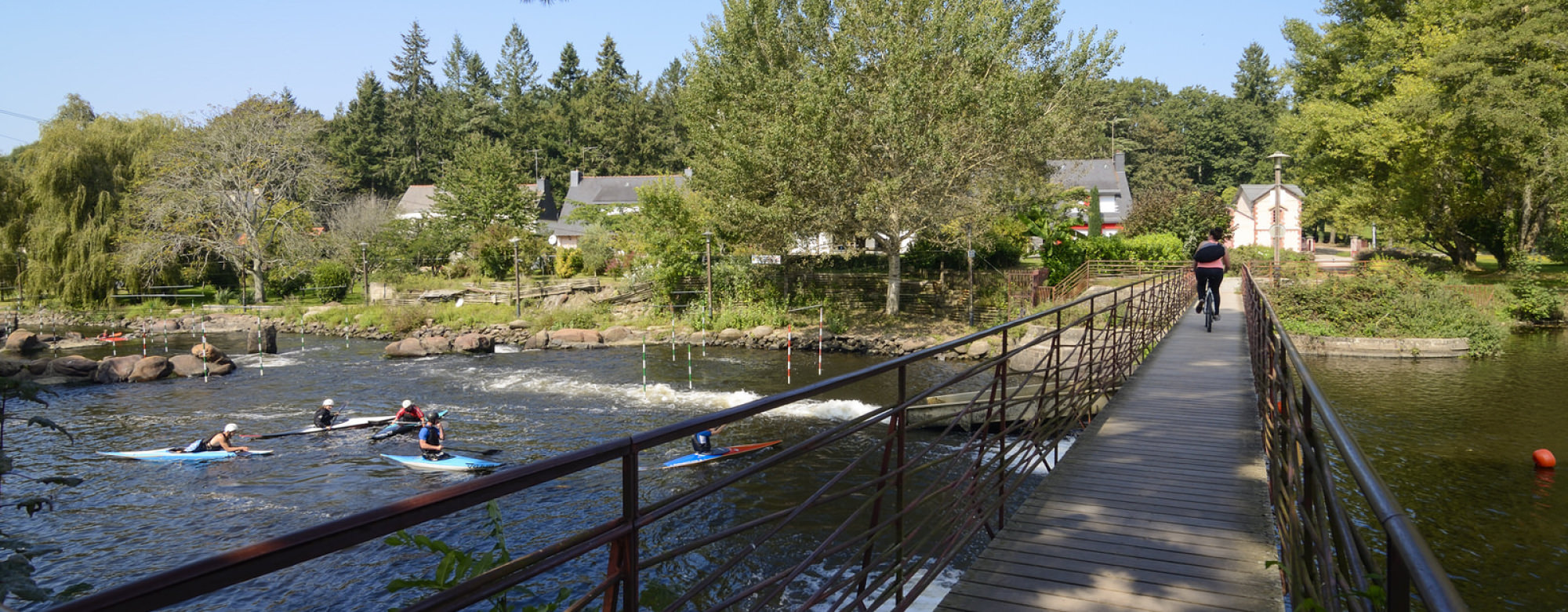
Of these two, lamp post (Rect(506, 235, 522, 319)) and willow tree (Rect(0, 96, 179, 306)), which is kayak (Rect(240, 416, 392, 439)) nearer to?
lamp post (Rect(506, 235, 522, 319))

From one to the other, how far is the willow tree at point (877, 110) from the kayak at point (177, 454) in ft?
51.4

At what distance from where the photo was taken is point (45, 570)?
32.4ft

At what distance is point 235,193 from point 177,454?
2951cm

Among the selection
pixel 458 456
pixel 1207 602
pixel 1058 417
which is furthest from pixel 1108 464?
pixel 458 456

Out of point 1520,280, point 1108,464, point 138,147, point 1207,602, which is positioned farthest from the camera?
point 138,147

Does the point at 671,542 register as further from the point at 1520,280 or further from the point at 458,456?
the point at 1520,280

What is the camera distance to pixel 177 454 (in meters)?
14.3

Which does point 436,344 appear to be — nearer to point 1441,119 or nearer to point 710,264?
point 710,264

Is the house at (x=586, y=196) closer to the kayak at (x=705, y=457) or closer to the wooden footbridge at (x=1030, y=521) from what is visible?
the kayak at (x=705, y=457)

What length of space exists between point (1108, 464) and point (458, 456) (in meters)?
10.8

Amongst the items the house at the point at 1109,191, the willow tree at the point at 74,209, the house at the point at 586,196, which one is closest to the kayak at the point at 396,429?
the willow tree at the point at 74,209

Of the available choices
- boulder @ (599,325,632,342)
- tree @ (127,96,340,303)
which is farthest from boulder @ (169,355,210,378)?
tree @ (127,96,340,303)

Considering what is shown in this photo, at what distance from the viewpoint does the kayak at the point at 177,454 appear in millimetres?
14079

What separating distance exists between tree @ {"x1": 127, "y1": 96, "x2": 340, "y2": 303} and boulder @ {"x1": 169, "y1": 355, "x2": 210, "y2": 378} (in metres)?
17.2
